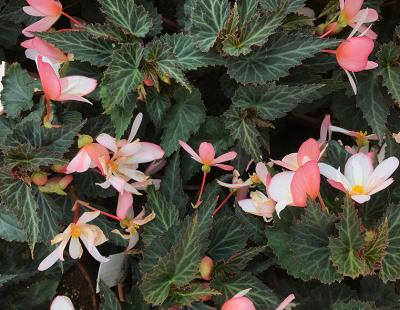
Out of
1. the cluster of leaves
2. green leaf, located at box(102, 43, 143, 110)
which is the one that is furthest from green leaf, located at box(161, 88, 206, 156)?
green leaf, located at box(102, 43, 143, 110)

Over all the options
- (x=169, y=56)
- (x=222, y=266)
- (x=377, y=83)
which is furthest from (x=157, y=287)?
(x=377, y=83)

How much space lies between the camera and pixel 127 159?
963mm

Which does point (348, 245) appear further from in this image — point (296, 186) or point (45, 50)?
point (45, 50)

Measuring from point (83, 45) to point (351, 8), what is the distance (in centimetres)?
47

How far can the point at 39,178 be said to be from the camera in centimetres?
91

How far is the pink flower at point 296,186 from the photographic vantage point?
79cm

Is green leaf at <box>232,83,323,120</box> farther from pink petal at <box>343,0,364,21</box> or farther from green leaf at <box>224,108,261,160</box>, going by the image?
pink petal at <box>343,0,364,21</box>

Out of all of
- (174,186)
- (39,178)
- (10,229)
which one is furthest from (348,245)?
(10,229)

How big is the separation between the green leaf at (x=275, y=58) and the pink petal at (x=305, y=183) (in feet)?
0.80

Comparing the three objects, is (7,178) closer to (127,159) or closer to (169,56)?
(127,159)

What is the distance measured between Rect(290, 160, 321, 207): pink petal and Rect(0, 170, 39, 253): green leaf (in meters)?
0.40

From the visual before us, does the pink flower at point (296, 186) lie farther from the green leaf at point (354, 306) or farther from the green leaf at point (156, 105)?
the green leaf at point (156, 105)

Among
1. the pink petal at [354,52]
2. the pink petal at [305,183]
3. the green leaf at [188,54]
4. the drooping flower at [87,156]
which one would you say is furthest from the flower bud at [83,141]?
the pink petal at [354,52]

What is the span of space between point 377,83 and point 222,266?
47cm
